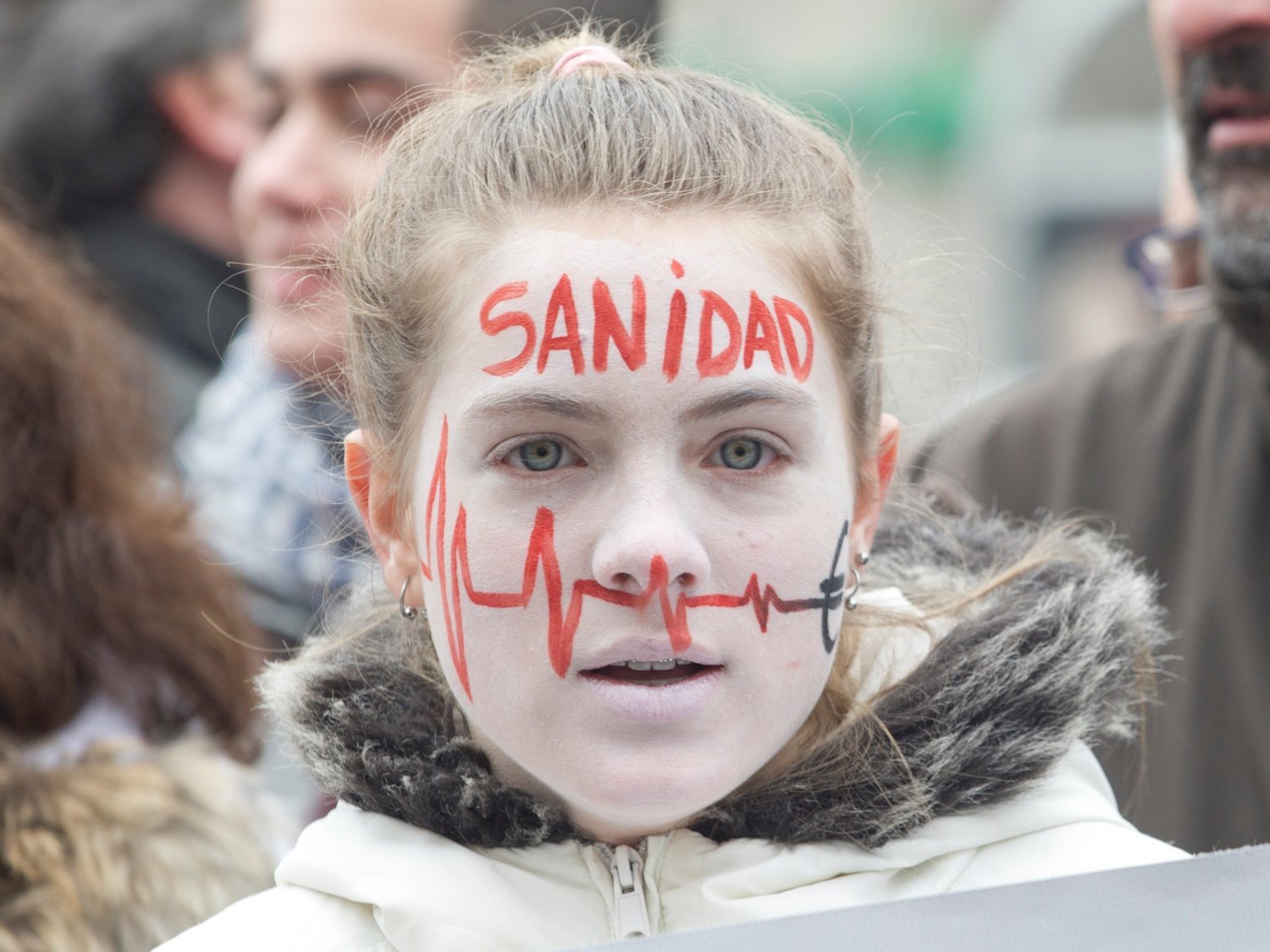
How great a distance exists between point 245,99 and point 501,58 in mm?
2666

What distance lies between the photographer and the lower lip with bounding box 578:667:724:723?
171 centimetres

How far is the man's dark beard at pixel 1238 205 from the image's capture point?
2771 mm

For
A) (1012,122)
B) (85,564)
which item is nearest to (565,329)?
(85,564)

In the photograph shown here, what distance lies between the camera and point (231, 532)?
12.3 ft

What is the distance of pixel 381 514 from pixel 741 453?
0.51m

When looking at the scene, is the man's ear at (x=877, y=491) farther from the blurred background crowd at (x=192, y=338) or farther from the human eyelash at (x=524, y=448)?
the human eyelash at (x=524, y=448)

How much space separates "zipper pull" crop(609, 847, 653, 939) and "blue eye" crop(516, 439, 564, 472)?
0.46 metres

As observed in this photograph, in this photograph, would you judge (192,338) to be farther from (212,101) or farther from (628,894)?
(628,894)

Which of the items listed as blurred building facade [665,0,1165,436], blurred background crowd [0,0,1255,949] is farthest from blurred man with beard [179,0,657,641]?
blurred building facade [665,0,1165,436]

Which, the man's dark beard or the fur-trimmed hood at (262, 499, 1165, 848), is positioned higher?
the man's dark beard

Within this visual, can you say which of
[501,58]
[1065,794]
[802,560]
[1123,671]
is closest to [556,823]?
[802,560]

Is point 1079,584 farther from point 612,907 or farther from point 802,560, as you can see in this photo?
point 612,907

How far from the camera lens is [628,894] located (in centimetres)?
183

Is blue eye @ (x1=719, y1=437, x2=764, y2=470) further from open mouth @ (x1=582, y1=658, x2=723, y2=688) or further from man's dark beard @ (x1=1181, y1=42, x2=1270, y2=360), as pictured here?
man's dark beard @ (x1=1181, y1=42, x2=1270, y2=360)
